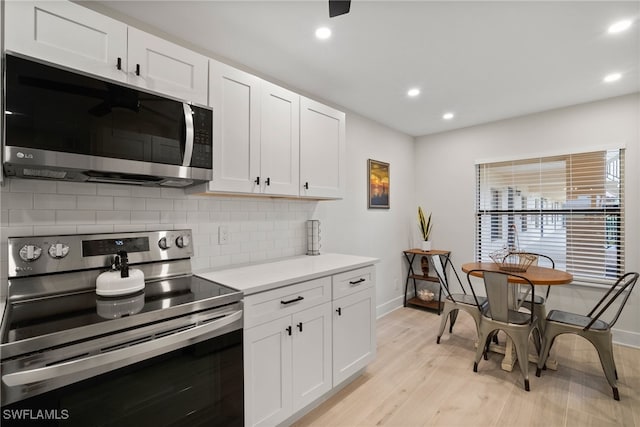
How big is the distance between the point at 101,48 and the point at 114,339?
134cm

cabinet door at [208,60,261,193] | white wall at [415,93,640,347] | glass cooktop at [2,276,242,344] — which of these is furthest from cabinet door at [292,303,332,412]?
white wall at [415,93,640,347]

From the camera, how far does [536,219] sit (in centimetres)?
354

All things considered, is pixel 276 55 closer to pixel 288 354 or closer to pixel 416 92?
pixel 416 92

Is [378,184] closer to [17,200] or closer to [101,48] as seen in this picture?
[101,48]

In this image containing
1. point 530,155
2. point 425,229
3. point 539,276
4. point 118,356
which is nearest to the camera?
point 118,356

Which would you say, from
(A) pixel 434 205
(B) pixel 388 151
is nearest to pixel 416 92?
(B) pixel 388 151

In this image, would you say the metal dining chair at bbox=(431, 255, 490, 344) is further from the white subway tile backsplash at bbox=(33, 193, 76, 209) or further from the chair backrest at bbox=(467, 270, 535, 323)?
the white subway tile backsplash at bbox=(33, 193, 76, 209)

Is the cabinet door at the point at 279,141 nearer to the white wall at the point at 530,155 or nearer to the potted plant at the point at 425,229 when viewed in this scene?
the potted plant at the point at 425,229

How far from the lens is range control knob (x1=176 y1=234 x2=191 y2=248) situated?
1906 millimetres

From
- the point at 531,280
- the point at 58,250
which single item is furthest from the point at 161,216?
the point at 531,280

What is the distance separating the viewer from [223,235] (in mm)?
2205

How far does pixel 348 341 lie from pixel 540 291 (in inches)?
103

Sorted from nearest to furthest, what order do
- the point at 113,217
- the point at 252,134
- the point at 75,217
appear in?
the point at 75,217, the point at 113,217, the point at 252,134

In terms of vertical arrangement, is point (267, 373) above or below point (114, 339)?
below
